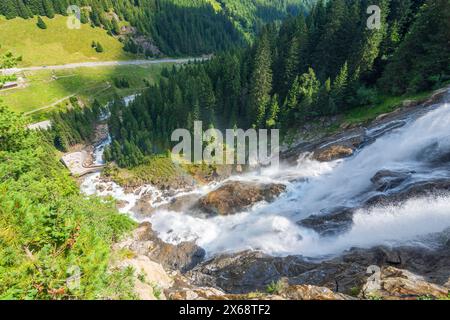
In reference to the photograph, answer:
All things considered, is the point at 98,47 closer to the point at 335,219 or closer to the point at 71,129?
the point at 71,129

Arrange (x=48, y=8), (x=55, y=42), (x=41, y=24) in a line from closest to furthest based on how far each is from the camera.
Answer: (x=55, y=42), (x=41, y=24), (x=48, y=8)

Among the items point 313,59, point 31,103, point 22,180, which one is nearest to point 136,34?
point 31,103

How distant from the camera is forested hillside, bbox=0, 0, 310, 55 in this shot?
134 m

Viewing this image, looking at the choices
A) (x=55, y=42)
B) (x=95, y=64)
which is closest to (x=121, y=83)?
(x=95, y=64)

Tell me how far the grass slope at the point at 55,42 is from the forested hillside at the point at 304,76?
72.3m

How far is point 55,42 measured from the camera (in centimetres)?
12538

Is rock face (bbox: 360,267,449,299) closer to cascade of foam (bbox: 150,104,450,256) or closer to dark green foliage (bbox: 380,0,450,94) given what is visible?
cascade of foam (bbox: 150,104,450,256)

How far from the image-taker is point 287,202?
43031 millimetres

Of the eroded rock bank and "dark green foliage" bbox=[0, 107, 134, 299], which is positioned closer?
"dark green foliage" bbox=[0, 107, 134, 299]

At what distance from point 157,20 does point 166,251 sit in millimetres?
156729

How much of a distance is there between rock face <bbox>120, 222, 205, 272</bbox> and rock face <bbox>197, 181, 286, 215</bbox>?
8424mm

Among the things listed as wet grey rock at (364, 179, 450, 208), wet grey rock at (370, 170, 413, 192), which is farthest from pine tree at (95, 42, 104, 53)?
wet grey rock at (364, 179, 450, 208)

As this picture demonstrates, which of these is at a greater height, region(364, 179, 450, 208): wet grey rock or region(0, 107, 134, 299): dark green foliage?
region(0, 107, 134, 299): dark green foliage

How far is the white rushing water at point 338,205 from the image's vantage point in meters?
29.0
